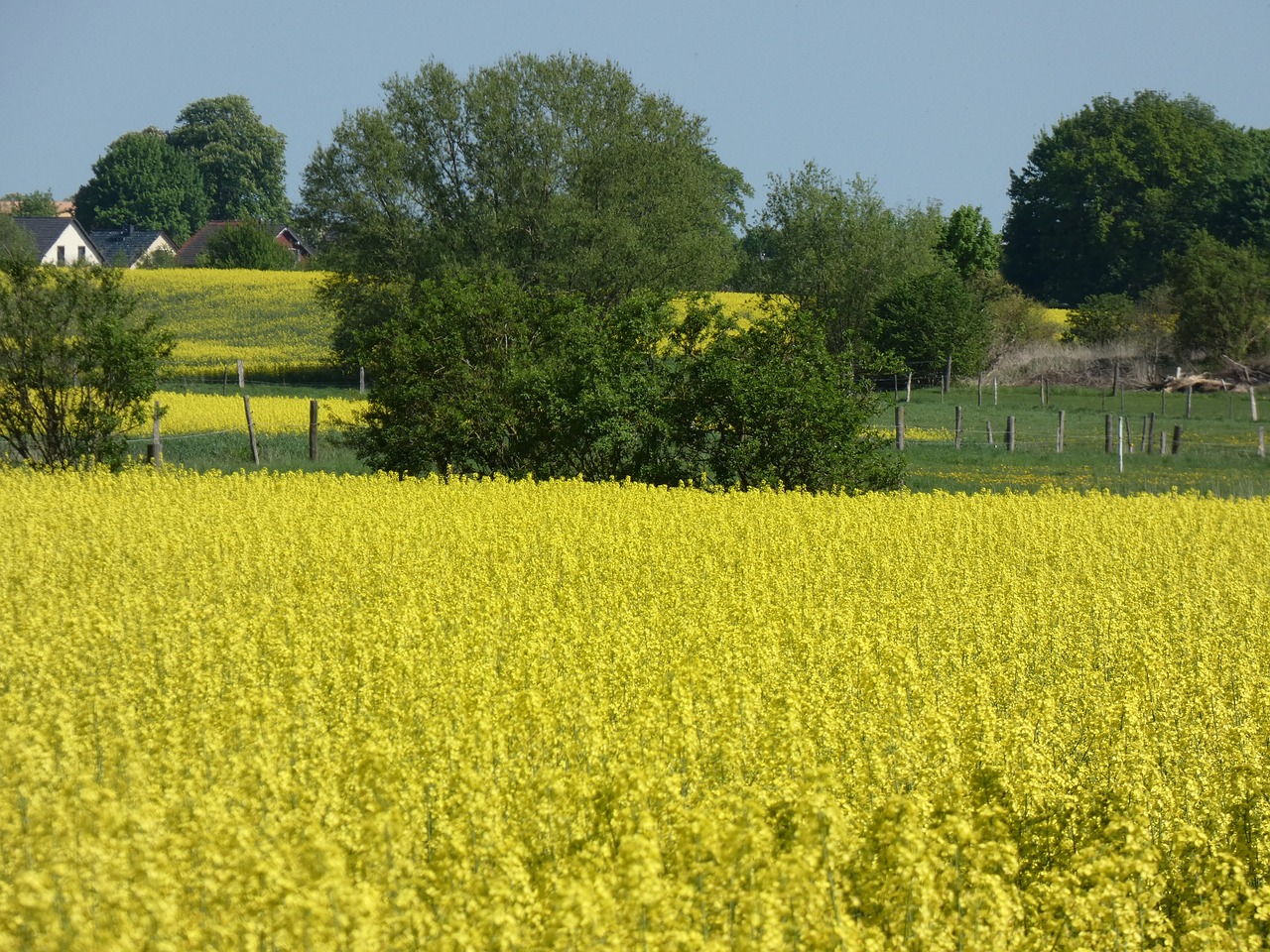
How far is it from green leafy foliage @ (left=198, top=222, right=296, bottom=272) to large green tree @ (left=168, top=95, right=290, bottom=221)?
133 feet

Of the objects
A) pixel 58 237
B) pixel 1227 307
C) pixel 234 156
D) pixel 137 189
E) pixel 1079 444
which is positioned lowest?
pixel 1079 444

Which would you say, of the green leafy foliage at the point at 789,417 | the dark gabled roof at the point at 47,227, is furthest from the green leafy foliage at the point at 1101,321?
the dark gabled roof at the point at 47,227

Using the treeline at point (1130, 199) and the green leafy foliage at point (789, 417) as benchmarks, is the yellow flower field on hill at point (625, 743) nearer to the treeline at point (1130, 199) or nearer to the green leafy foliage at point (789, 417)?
the green leafy foliage at point (789, 417)

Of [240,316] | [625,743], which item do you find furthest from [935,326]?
[625,743]

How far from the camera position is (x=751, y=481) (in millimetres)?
18734

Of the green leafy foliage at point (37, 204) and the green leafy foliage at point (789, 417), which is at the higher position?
the green leafy foliage at point (37, 204)

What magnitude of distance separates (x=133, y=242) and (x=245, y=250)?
23680 millimetres

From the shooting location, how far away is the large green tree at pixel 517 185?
43688 millimetres

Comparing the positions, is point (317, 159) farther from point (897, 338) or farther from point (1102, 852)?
point (1102, 852)

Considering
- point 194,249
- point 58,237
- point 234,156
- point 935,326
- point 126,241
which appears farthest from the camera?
point 234,156

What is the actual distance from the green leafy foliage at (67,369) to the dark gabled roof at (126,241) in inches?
3058

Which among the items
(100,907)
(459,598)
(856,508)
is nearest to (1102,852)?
(100,907)

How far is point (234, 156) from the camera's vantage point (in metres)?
120

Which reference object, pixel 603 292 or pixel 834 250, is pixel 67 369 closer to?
pixel 603 292
